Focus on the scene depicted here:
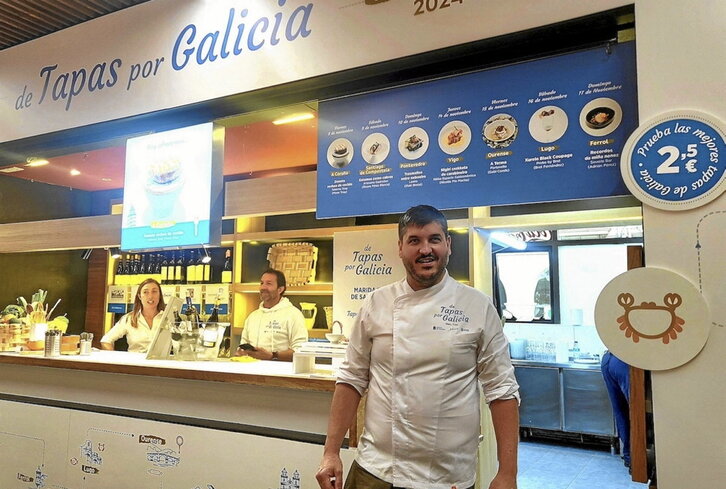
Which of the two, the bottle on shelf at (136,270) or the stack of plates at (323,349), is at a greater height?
the bottle on shelf at (136,270)

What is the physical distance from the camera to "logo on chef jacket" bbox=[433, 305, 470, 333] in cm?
184

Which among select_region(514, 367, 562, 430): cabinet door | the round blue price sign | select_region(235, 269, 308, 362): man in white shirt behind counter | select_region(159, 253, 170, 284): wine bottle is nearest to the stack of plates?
the round blue price sign

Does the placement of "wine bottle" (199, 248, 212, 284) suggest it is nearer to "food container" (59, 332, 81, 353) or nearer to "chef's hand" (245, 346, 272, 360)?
"chef's hand" (245, 346, 272, 360)

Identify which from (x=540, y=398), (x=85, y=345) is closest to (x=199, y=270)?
(x=85, y=345)

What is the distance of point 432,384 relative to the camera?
181 centimetres

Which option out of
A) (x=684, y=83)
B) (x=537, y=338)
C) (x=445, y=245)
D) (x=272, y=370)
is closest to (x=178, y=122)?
(x=272, y=370)

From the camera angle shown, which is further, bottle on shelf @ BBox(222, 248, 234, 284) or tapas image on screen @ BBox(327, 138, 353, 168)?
bottle on shelf @ BBox(222, 248, 234, 284)

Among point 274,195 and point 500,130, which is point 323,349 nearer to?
point 500,130

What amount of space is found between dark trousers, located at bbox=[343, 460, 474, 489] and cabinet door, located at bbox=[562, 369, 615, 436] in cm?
472

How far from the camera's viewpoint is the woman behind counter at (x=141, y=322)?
465cm

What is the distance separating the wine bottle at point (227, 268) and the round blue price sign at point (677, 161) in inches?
174

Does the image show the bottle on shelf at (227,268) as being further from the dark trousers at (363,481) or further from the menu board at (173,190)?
the dark trousers at (363,481)

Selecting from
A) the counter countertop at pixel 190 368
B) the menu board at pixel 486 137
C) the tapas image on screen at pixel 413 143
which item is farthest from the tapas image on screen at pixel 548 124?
the counter countertop at pixel 190 368

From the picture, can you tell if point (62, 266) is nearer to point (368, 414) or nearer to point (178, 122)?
point (178, 122)
